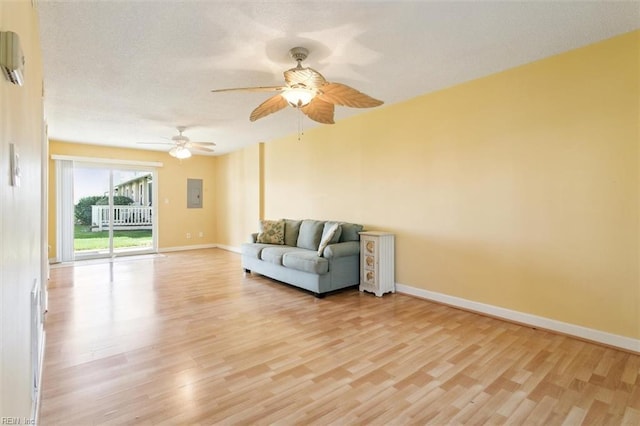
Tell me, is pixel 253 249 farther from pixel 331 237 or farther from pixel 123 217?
pixel 123 217

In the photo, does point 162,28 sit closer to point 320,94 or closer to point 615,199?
point 320,94

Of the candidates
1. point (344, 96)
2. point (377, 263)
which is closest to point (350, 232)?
point (377, 263)

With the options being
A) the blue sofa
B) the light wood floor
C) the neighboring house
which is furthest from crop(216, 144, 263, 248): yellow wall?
the light wood floor

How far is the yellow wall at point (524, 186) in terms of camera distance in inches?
104

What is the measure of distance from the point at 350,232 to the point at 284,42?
269 centimetres

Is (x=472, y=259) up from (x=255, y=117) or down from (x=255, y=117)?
down

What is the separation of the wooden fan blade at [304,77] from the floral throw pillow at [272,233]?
3.13 m

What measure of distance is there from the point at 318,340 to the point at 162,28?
2.84m

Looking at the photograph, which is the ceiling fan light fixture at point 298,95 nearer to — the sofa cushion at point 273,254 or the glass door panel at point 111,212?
the sofa cushion at point 273,254

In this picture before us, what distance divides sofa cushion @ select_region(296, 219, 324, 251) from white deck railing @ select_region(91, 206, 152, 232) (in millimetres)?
4613

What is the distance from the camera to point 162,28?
2.45 m

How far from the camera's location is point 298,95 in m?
2.69

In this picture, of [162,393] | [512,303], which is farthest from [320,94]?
[512,303]

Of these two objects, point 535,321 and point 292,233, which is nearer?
point 535,321
